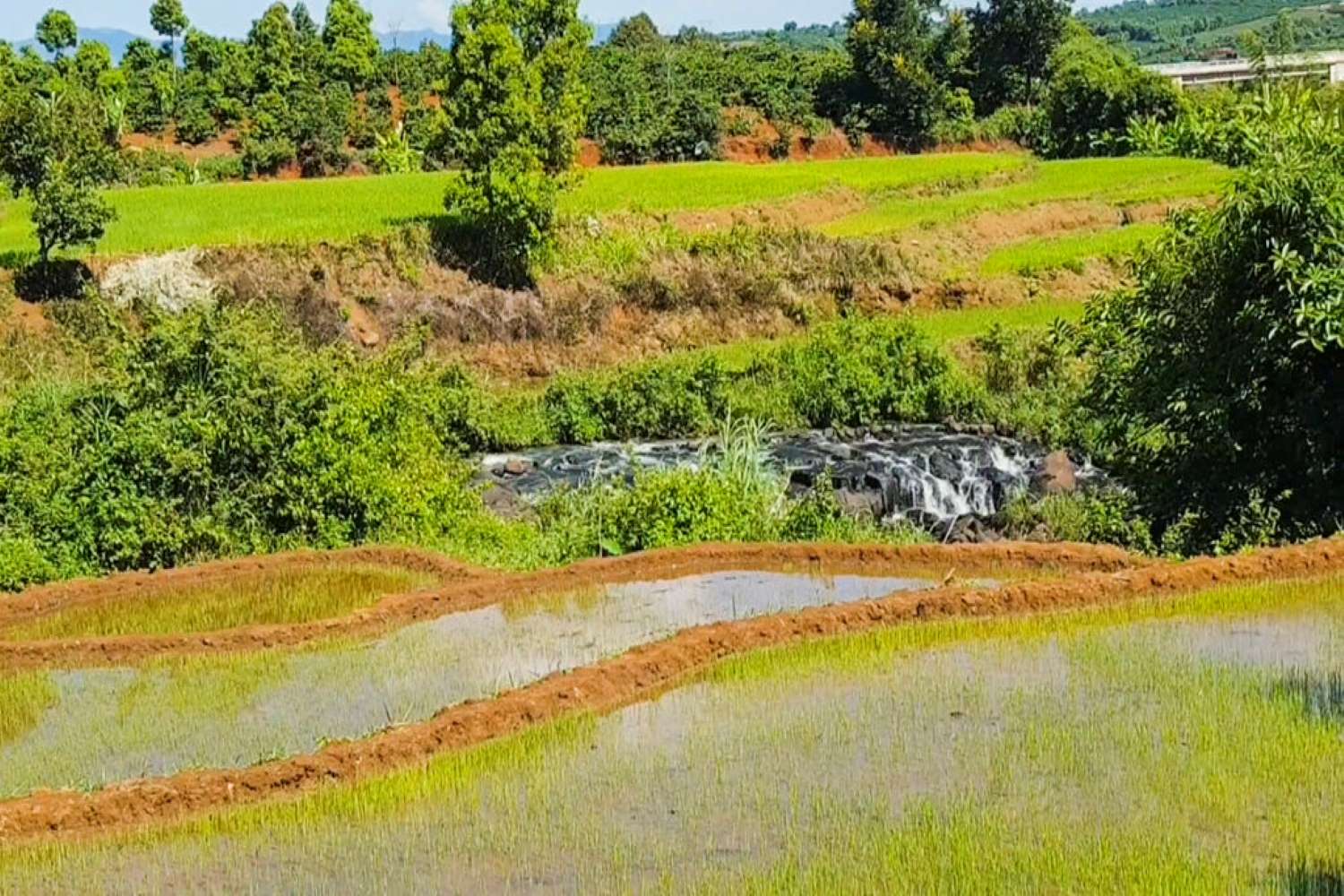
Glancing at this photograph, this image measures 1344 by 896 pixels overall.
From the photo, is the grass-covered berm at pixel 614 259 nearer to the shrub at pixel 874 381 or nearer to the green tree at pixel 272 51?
the shrub at pixel 874 381

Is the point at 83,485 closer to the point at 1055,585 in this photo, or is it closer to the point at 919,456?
the point at 1055,585

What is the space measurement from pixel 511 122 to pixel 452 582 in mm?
16295

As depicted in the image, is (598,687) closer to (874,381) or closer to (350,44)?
(874,381)

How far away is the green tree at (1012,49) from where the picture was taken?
183 ft

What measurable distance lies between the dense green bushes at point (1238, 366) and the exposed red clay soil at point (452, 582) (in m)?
1.36

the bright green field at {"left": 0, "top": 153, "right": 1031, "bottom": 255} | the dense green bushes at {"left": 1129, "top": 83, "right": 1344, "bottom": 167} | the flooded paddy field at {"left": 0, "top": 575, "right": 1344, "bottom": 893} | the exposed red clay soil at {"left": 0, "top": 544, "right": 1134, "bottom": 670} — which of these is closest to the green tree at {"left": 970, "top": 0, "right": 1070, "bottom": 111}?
the bright green field at {"left": 0, "top": 153, "right": 1031, "bottom": 255}

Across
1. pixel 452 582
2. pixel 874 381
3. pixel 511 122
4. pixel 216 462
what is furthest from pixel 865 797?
pixel 511 122

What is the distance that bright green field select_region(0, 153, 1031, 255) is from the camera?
1037 inches

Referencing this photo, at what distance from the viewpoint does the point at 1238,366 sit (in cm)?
1102

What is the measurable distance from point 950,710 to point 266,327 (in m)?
8.83

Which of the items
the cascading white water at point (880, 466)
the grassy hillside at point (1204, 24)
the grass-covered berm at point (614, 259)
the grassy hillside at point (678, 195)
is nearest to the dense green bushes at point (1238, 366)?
the cascading white water at point (880, 466)

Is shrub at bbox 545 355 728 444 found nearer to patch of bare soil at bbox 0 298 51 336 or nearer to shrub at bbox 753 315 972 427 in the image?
shrub at bbox 753 315 972 427

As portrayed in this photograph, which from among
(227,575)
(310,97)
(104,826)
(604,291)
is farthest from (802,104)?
(104,826)

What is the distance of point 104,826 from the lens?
6.49 meters
